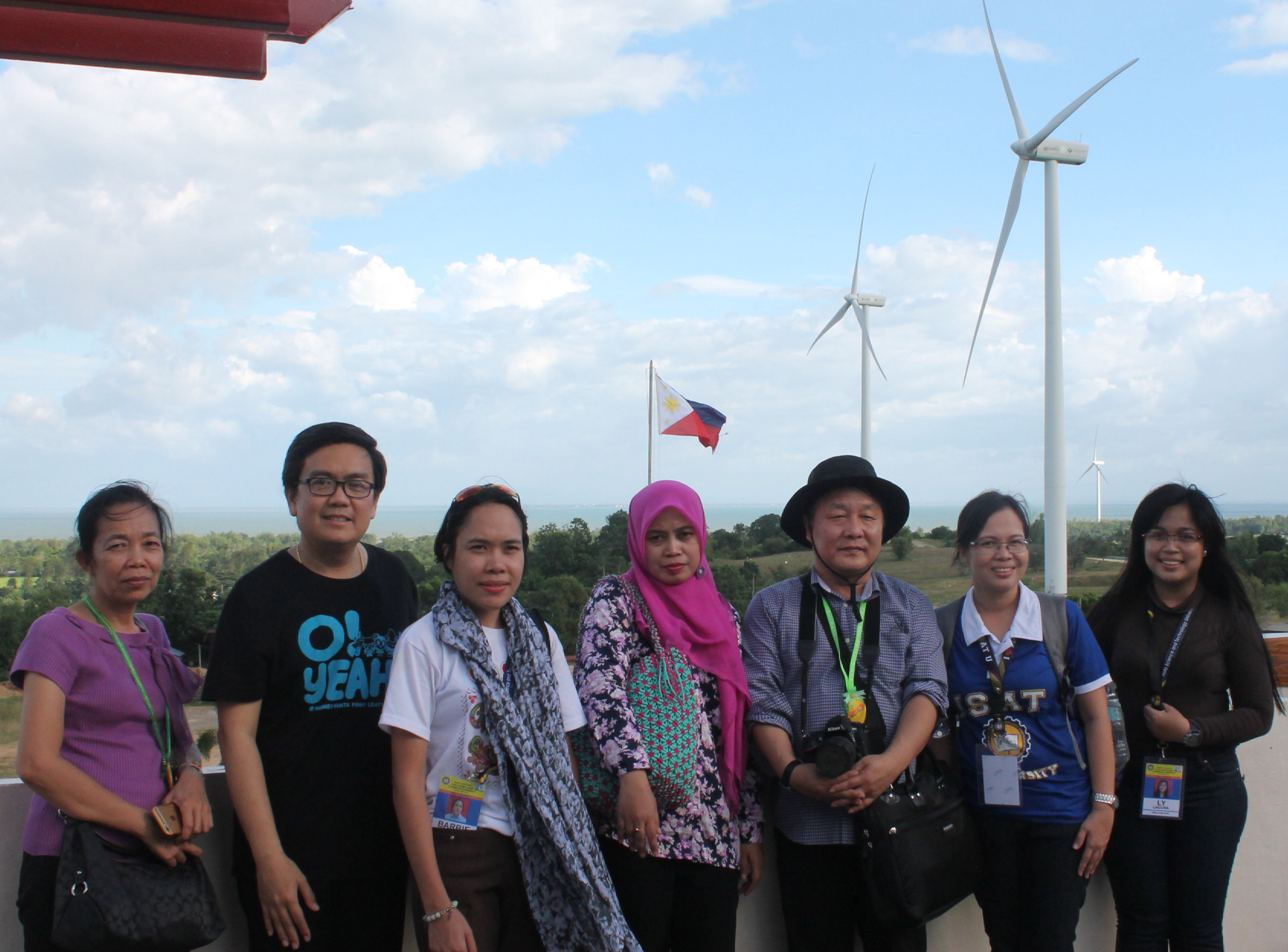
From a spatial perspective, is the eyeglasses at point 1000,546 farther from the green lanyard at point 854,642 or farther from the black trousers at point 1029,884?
the black trousers at point 1029,884

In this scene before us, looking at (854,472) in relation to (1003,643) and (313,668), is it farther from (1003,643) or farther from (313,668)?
(313,668)

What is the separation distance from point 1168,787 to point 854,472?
1.46 meters

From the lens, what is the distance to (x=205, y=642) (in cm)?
248

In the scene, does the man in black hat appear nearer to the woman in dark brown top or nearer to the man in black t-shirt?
the woman in dark brown top

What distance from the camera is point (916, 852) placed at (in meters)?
2.60

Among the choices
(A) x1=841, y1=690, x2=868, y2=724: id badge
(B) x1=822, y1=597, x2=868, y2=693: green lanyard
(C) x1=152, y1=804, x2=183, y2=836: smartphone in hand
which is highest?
(B) x1=822, y1=597, x2=868, y2=693: green lanyard

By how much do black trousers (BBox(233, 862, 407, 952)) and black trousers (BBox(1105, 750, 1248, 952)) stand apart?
7.52 ft

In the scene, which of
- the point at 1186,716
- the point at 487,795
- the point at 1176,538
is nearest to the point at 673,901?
the point at 487,795

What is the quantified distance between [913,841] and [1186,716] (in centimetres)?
116

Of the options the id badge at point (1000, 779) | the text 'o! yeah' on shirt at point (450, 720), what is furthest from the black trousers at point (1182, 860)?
the text 'o! yeah' on shirt at point (450, 720)

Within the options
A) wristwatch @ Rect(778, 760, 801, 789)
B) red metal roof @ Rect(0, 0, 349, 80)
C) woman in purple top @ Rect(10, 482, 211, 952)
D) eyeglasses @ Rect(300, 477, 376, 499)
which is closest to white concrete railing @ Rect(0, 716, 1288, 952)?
woman in purple top @ Rect(10, 482, 211, 952)

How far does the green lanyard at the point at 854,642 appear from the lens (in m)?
2.75

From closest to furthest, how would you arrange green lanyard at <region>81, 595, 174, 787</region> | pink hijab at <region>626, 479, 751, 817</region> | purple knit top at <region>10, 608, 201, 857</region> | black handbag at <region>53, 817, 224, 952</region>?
black handbag at <region>53, 817, 224, 952</region> < purple knit top at <region>10, 608, 201, 857</region> < green lanyard at <region>81, 595, 174, 787</region> < pink hijab at <region>626, 479, 751, 817</region>

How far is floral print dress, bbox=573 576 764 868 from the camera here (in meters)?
2.48
